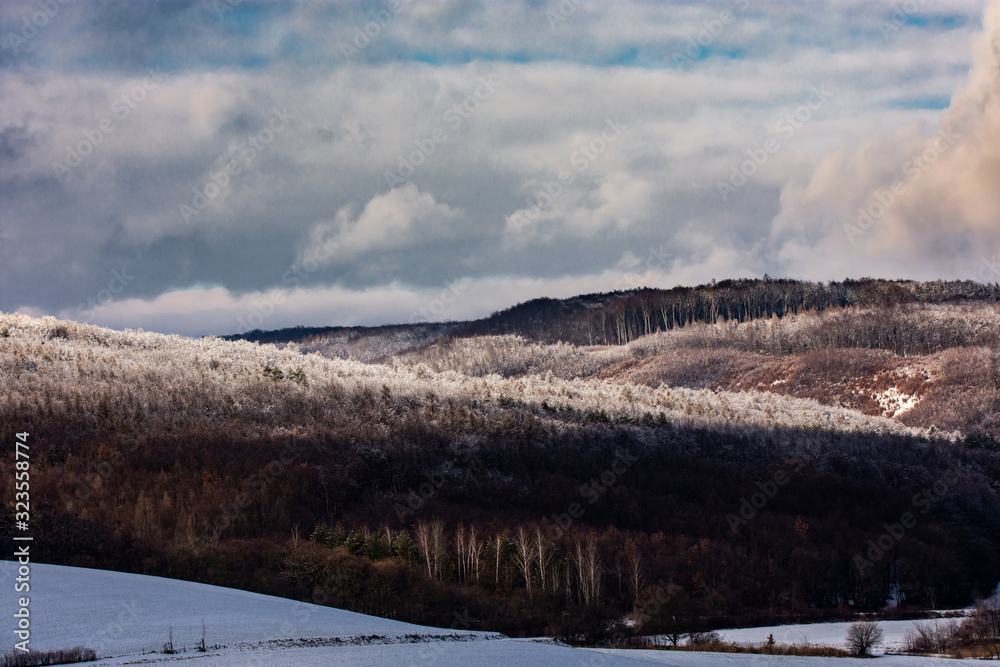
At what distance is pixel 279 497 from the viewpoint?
53500mm

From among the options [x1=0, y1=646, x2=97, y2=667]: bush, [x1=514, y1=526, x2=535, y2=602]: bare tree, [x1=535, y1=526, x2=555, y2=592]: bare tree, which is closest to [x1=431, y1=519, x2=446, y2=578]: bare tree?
[x1=514, y1=526, x2=535, y2=602]: bare tree

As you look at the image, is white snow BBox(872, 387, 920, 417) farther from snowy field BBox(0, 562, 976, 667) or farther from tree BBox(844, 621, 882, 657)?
snowy field BBox(0, 562, 976, 667)

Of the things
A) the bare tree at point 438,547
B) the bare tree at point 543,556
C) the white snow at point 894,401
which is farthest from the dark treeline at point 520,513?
the white snow at point 894,401

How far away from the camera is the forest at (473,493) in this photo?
42.7 metres

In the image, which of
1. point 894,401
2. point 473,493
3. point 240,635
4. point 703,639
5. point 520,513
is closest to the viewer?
point 240,635

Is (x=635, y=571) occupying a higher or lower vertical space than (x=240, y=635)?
lower

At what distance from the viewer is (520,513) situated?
60.2 m

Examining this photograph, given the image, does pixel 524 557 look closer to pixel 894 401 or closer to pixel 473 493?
pixel 473 493

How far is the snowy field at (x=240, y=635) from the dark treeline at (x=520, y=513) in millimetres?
12198

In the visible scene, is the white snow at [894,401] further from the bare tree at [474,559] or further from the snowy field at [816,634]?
the bare tree at [474,559]

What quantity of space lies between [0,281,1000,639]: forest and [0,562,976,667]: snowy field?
12.3m

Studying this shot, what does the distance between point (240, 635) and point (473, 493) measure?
4006 centimetres

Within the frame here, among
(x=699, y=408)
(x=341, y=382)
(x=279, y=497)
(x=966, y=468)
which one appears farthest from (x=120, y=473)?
(x=966, y=468)

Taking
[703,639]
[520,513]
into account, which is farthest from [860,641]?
[520,513]
